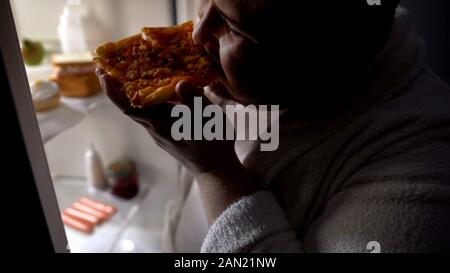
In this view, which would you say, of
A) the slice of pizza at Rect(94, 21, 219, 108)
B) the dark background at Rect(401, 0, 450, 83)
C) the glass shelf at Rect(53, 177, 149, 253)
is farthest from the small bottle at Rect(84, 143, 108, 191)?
the dark background at Rect(401, 0, 450, 83)

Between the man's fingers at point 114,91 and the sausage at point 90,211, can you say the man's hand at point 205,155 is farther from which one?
the sausage at point 90,211

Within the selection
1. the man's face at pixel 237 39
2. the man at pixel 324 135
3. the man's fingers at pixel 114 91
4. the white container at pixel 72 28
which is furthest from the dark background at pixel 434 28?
the white container at pixel 72 28

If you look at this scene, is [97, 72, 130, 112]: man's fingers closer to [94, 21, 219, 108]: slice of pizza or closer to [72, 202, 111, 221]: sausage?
[94, 21, 219, 108]: slice of pizza

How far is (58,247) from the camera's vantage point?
0.41 metres

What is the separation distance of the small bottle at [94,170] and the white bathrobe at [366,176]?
81 cm

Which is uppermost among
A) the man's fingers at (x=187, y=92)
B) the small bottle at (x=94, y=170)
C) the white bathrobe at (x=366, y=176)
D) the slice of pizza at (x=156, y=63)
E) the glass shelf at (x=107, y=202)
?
the slice of pizza at (x=156, y=63)

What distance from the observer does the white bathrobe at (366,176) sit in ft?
1.30

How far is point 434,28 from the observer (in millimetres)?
645

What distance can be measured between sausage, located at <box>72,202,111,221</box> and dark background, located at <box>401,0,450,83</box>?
103cm

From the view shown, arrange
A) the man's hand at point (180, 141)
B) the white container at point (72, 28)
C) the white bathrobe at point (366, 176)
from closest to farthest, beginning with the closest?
1. the white bathrobe at point (366, 176)
2. the man's hand at point (180, 141)
3. the white container at point (72, 28)

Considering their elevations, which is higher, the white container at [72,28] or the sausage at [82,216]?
the white container at [72,28]
